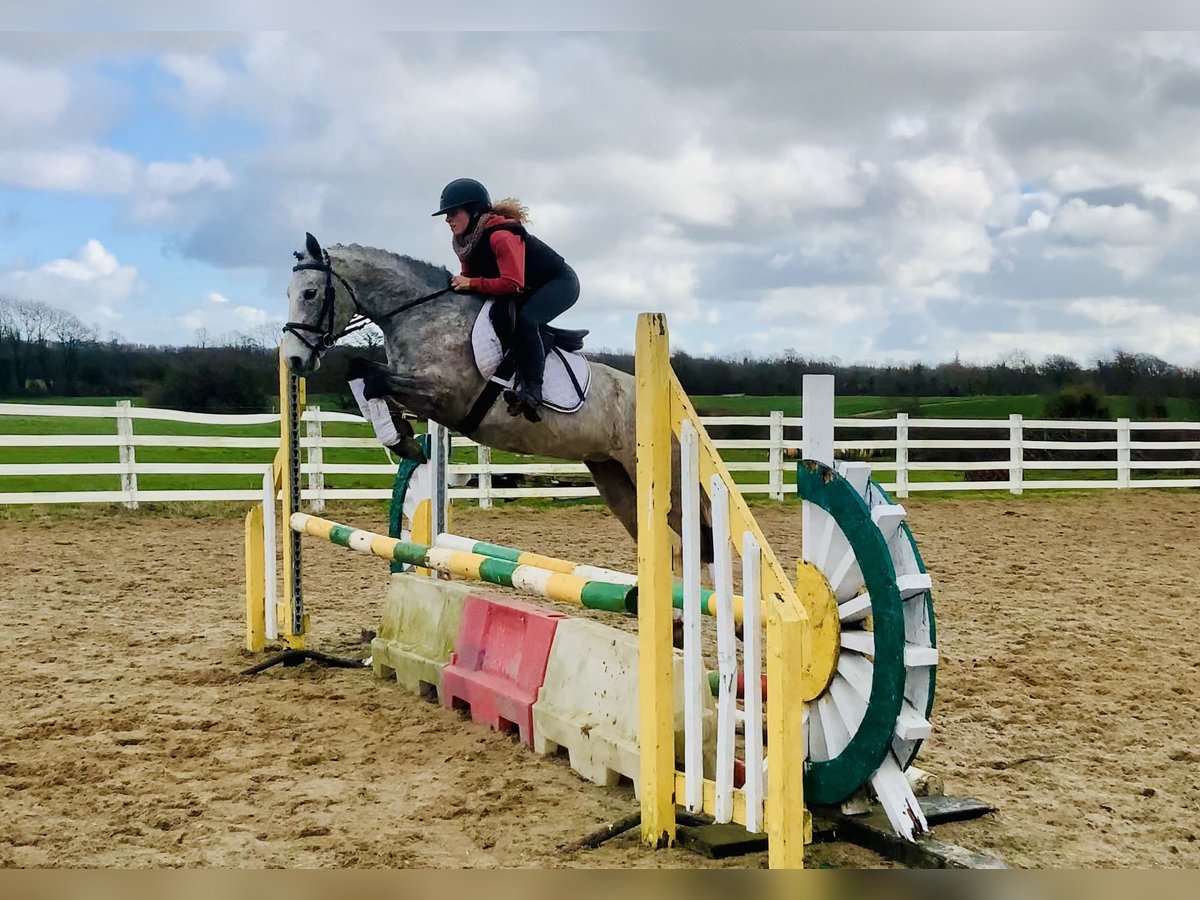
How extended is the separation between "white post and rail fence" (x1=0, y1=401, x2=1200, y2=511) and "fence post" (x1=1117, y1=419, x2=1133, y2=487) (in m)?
0.02

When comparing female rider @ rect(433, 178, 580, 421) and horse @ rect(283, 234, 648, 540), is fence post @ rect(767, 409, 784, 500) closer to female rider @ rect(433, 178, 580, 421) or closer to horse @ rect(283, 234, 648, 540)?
horse @ rect(283, 234, 648, 540)

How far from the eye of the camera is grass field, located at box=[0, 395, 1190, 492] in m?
12.1

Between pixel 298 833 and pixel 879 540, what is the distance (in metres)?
1.79

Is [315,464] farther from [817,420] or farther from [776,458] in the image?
[817,420]

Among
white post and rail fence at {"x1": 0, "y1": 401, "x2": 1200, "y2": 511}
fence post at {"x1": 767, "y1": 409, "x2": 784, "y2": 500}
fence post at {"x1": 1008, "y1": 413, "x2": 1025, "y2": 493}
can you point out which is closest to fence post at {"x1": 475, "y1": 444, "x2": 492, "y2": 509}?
white post and rail fence at {"x1": 0, "y1": 401, "x2": 1200, "y2": 511}

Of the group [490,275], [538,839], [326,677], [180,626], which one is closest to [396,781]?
[538,839]

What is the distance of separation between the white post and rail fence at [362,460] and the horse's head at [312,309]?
6.41m

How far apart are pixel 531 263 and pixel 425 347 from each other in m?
0.53

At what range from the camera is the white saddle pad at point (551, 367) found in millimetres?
3924

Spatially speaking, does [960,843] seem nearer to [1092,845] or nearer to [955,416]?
[1092,845]

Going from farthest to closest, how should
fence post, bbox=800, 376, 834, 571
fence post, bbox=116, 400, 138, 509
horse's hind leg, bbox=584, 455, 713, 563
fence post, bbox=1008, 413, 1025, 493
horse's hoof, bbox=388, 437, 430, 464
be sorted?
fence post, bbox=1008, 413, 1025, 493 < fence post, bbox=116, 400, 138, 509 < horse's hind leg, bbox=584, 455, 713, 563 < horse's hoof, bbox=388, 437, 430, 464 < fence post, bbox=800, 376, 834, 571

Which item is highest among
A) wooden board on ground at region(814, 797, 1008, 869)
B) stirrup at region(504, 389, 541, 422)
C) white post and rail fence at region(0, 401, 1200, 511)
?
stirrup at region(504, 389, 541, 422)

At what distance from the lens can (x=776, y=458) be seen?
13141 millimetres

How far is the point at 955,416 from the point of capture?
16156 millimetres
